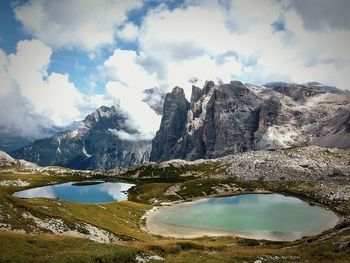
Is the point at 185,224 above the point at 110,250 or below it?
below

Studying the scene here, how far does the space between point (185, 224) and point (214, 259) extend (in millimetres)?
68917

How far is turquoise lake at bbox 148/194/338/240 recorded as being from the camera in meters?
101

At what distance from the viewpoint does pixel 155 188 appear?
196 meters

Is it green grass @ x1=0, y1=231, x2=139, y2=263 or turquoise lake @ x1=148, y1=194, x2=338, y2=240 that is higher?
green grass @ x1=0, y1=231, x2=139, y2=263

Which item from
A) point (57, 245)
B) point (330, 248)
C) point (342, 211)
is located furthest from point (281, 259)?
point (342, 211)

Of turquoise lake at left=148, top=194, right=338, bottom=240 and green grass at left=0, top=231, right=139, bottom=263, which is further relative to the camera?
turquoise lake at left=148, top=194, right=338, bottom=240

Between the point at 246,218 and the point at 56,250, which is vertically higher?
the point at 56,250

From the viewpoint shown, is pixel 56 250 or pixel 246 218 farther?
pixel 246 218

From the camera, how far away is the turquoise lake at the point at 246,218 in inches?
3984

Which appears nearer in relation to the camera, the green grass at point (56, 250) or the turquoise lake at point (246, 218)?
the green grass at point (56, 250)

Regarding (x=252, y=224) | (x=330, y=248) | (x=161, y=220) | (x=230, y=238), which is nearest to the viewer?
(x=330, y=248)

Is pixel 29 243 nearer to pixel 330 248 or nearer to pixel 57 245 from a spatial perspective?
pixel 57 245

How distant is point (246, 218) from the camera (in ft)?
398

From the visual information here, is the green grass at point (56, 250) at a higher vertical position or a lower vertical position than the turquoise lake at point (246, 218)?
higher
